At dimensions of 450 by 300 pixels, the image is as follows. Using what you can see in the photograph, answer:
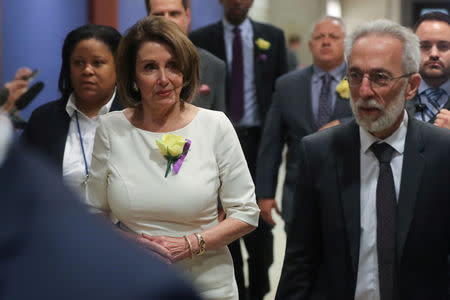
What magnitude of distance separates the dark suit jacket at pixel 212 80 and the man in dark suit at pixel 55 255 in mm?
3251

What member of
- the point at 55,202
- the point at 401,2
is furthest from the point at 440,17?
the point at 401,2

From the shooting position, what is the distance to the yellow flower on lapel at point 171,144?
2621mm

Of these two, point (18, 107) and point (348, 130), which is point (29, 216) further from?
point (18, 107)

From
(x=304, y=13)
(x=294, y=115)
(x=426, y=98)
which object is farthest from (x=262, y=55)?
(x=304, y=13)

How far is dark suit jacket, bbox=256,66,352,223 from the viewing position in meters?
4.34

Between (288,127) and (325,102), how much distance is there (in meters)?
0.28

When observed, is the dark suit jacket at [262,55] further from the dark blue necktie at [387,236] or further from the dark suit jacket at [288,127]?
the dark blue necktie at [387,236]

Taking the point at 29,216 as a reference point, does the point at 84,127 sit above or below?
below

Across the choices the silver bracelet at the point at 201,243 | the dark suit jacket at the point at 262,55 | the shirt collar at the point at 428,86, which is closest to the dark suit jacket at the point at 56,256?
the silver bracelet at the point at 201,243

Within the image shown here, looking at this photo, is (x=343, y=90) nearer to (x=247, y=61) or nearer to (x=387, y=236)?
(x=247, y=61)

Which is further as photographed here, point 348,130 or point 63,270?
point 348,130

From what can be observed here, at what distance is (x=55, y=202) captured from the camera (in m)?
0.46

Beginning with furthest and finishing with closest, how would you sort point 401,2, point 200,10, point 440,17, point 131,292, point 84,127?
point 401,2 → point 200,10 → point 440,17 → point 84,127 → point 131,292

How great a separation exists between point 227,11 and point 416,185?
314 centimetres
